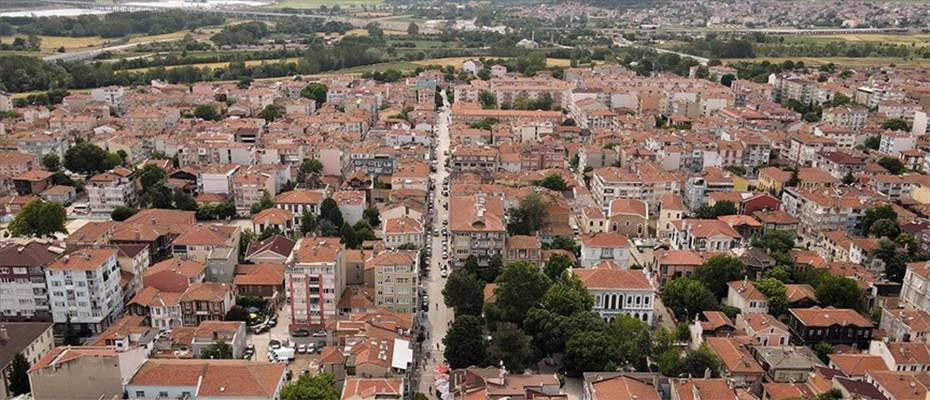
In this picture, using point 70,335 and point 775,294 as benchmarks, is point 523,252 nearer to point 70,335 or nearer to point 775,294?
point 775,294

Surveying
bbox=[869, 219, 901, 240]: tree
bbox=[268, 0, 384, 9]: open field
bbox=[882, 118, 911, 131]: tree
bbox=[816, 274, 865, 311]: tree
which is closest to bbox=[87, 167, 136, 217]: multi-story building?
bbox=[816, 274, 865, 311]: tree

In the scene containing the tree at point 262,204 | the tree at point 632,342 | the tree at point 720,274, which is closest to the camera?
the tree at point 632,342

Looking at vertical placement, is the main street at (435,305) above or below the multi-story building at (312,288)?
below

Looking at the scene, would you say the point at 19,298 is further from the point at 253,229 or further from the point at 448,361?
the point at 448,361

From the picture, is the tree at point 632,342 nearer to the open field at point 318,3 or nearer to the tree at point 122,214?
the tree at point 122,214

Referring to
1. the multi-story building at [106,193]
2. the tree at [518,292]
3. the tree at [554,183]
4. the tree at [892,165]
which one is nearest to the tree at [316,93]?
the multi-story building at [106,193]
